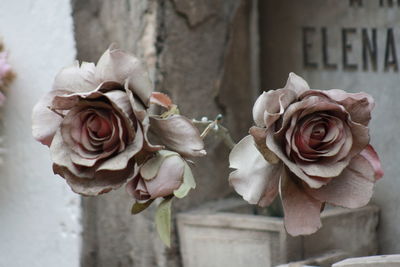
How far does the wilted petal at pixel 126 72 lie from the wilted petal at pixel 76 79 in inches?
0.7

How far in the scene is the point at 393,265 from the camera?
51.4 inches

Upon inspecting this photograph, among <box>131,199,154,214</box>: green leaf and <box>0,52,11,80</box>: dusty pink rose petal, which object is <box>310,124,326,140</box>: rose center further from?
<box>0,52,11,80</box>: dusty pink rose petal

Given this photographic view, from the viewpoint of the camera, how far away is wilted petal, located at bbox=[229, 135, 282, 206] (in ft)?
3.32

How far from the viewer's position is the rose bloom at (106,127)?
1002 mm

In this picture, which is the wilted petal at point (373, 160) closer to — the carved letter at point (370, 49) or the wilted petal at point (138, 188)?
the wilted petal at point (138, 188)

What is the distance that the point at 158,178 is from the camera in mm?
1007

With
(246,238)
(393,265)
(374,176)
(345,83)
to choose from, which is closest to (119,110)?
(374,176)

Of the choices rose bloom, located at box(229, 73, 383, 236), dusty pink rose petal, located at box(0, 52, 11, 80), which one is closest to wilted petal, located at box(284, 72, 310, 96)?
rose bloom, located at box(229, 73, 383, 236)

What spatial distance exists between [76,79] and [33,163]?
1.89 meters

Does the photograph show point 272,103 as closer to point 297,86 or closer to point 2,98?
point 297,86

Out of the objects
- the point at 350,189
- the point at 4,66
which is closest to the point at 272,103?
the point at 350,189

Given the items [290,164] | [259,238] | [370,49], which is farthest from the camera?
[370,49]

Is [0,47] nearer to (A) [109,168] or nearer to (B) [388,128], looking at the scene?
(B) [388,128]

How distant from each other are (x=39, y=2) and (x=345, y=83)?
890 millimetres
